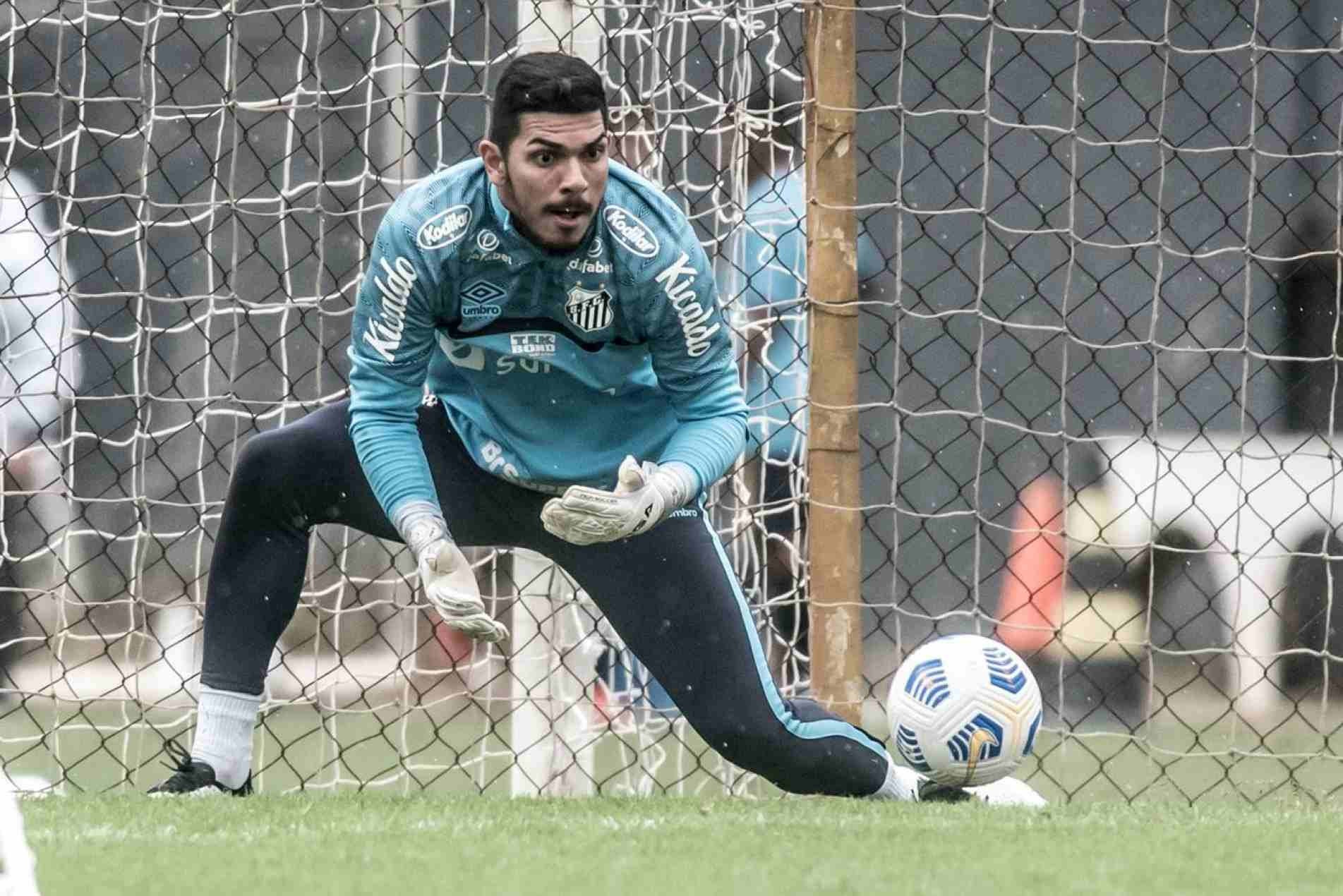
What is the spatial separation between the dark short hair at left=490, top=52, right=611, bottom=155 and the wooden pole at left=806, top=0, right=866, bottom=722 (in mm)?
1300

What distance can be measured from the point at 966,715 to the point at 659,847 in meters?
1.03

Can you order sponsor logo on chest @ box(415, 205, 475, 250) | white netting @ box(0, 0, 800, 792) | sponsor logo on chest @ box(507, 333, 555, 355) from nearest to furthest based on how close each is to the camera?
sponsor logo on chest @ box(415, 205, 475, 250)
sponsor logo on chest @ box(507, 333, 555, 355)
white netting @ box(0, 0, 800, 792)

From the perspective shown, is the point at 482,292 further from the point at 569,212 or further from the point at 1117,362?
the point at 1117,362

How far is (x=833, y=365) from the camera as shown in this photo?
16.4 ft

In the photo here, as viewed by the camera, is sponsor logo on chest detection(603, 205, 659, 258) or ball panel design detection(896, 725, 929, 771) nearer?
sponsor logo on chest detection(603, 205, 659, 258)

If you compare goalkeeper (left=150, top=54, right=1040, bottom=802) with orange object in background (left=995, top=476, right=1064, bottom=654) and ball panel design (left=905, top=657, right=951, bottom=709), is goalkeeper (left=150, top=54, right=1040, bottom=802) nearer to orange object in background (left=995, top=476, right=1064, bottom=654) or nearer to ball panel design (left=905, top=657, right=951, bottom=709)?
ball panel design (left=905, top=657, right=951, bottom=709)

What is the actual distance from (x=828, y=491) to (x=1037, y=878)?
6.26ft

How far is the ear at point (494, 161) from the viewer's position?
381cm

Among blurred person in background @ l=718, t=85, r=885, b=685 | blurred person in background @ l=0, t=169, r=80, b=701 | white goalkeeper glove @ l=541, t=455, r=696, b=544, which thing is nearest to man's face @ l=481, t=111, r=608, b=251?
white goalkeeper glove @ l=541, t=455, r=696, b=544

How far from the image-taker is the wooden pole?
4.92m

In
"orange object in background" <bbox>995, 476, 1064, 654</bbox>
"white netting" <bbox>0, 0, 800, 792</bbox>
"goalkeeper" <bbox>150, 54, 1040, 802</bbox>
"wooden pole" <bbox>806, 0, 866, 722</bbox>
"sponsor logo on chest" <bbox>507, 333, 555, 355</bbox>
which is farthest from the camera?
"orange object in background" <bbox>995, 476, 1064, 654</bbox>

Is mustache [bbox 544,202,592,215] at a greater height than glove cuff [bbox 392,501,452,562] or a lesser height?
greater

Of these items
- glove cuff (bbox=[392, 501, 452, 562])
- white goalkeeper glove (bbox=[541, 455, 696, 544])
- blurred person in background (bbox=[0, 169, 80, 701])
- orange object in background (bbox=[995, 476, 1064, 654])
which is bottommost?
orange object in background (bbox=[995, 476, 1064, 654])

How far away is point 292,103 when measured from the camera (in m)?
5.38
